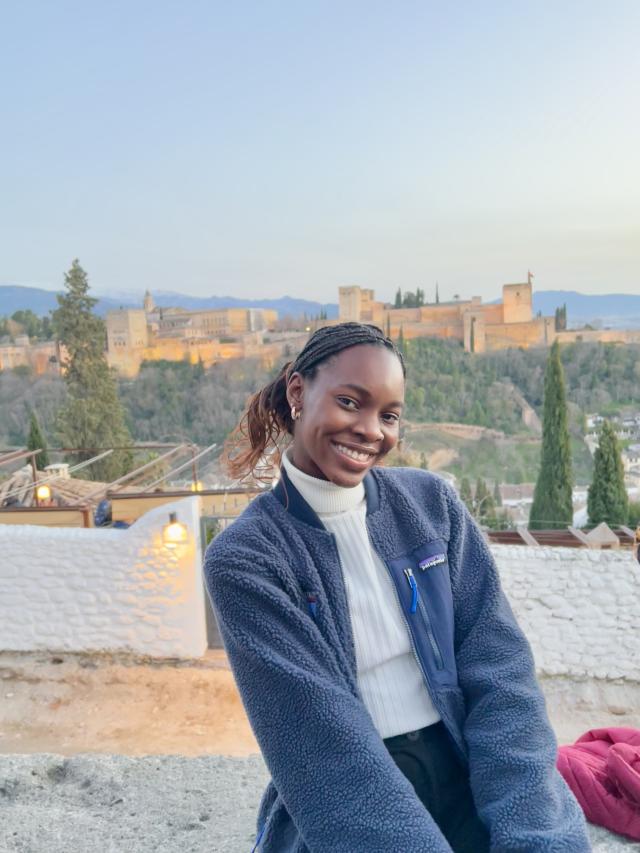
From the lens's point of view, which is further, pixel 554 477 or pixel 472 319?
pixel 472 319

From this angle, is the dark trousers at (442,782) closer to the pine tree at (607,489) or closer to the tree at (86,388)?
the pine tree at (607,489)

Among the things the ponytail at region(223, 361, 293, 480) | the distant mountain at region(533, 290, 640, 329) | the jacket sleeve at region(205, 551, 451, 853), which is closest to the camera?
the jacket sleeve at region(205, 551, 451, 853)

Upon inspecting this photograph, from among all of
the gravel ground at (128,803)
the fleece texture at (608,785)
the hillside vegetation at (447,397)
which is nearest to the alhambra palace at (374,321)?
the hillside vegetation at (447,397)

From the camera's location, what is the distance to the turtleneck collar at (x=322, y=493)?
0.85 meters

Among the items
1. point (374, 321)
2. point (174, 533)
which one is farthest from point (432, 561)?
point (374, 321)

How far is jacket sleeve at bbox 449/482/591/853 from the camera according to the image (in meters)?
0.73

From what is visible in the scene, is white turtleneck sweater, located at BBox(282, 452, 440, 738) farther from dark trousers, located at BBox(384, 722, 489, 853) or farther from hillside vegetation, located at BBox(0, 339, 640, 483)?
hillside vegetation, located at BBox(0, 339, 640, 483)

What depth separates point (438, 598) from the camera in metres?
0.85

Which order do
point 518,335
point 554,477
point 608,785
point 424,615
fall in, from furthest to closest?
point 518,335
point 554,477
point 608,785
point 424,615

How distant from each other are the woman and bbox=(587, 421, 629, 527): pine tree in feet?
46.2

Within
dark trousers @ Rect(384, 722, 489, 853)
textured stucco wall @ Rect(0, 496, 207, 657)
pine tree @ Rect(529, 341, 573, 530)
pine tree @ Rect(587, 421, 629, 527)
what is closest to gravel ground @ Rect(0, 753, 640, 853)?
dark trousers @ Rect(384, 722, 489, 853)

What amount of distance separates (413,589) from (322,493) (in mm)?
172

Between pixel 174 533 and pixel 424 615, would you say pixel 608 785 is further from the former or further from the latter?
pixel 174 533

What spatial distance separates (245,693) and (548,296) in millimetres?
70868
